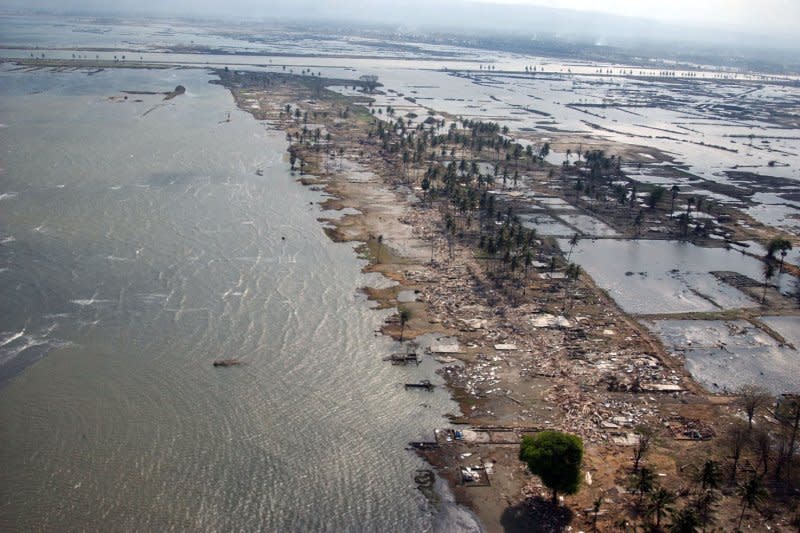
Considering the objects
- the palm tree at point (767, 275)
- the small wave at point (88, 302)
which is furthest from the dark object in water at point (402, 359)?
the palm tree at point (767, 275)

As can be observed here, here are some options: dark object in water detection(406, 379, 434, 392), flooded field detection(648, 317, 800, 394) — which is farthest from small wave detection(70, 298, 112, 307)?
flooded field detection(648, 317, 800, 394)

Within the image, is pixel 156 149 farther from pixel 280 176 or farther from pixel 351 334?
pixel 351 334

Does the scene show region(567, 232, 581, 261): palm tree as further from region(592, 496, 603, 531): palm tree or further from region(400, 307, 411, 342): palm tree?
region(592, 496, 603, 531): palm tree

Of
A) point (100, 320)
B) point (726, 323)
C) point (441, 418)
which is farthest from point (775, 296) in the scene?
point (100, 320)

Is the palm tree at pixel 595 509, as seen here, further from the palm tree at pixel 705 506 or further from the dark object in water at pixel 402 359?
the dark object in water at pixel 402 359

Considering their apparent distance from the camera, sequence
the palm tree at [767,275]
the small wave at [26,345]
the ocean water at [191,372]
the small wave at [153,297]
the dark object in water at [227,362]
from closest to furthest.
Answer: the ocean water at [191,372] < the small wave at [26,345] < the dark object in water at [227,362] < the small wave at [153,297] < the palm tree at [767,275]

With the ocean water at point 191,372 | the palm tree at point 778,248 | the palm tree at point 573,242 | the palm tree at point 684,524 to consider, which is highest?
the palm tree at point 778,248
